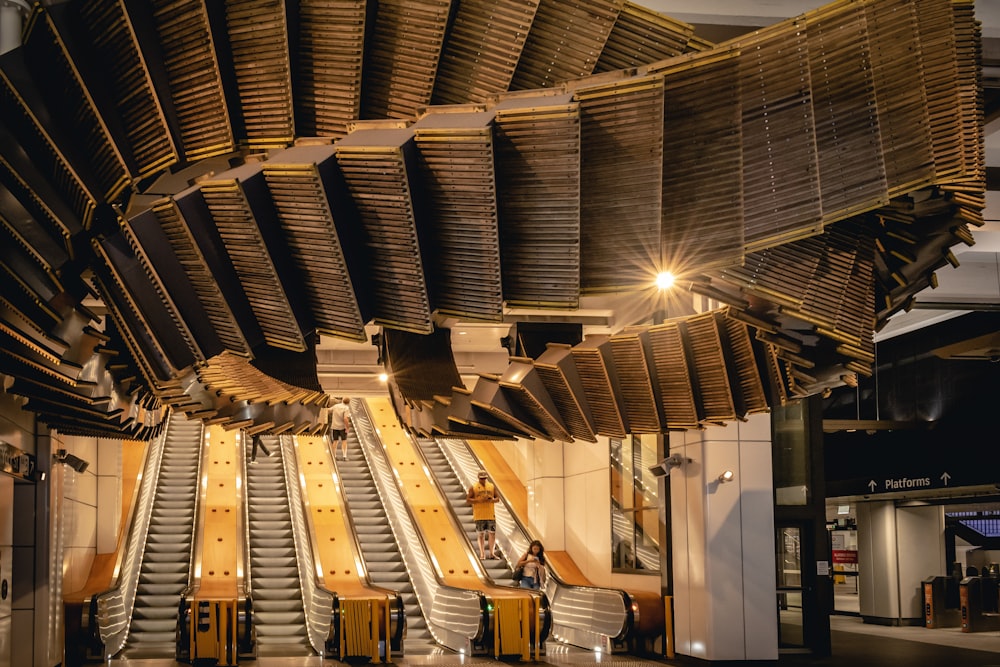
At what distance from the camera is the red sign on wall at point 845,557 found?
34.6 metres

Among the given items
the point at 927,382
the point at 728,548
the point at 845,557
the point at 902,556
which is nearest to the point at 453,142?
the point at 728,548

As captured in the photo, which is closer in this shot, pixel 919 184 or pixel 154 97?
pixel 154 97

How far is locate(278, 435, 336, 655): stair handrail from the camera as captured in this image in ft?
50.4

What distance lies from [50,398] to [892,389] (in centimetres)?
1831

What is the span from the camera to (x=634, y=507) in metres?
18.0

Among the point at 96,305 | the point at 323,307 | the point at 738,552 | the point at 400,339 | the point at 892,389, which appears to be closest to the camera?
the point at 323,307

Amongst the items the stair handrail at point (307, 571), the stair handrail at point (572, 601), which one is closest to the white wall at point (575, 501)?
the stair handrail at point (572, 601)

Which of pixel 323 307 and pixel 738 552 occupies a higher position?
pixel 323 307

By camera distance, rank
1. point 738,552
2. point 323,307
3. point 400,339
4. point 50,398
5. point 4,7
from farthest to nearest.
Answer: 1. point 738,552
2. point 50,398
3. point 400,339
4. point 4,7
5. point 323,307

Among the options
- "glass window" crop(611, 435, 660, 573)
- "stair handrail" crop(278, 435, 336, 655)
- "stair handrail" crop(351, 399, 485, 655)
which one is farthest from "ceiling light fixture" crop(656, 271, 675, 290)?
"glass window" crop(611, 435, 660, 573)

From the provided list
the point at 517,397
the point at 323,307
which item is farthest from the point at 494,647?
the point at 323,307

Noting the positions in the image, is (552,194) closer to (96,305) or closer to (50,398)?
(50,398)

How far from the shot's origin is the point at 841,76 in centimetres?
579

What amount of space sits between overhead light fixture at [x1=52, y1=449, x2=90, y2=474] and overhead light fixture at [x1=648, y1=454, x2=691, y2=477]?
7911 millimetres
